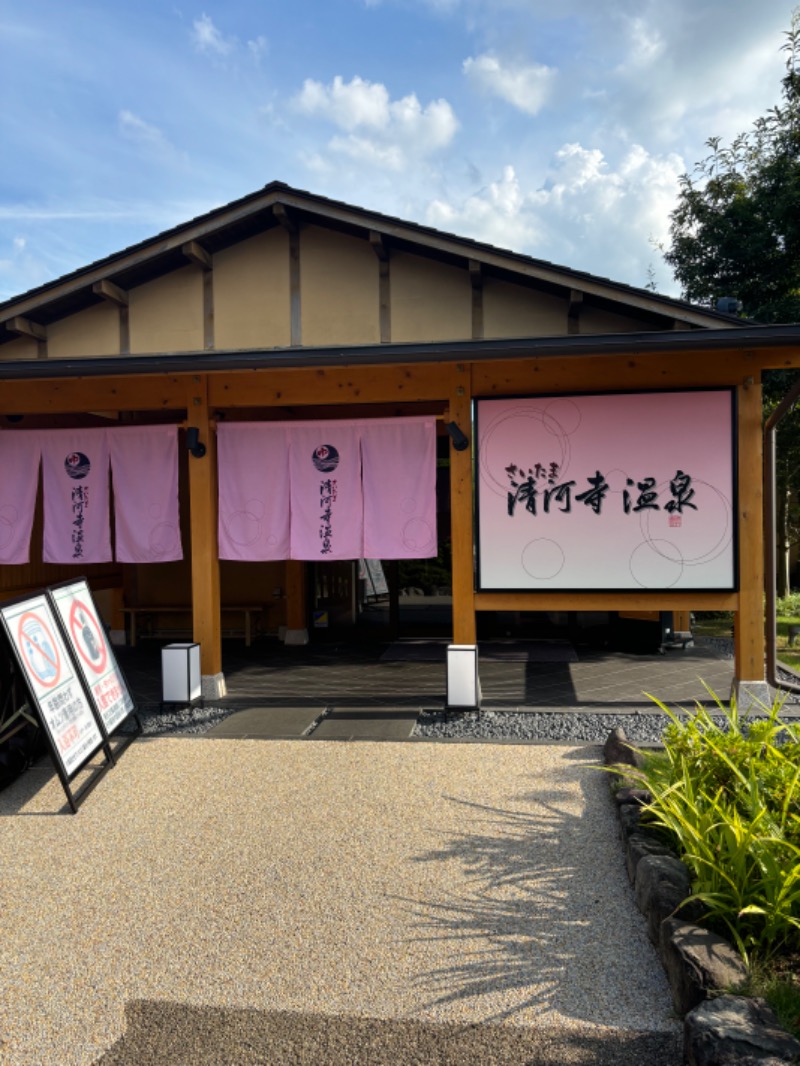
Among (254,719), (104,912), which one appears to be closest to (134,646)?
(254,719)

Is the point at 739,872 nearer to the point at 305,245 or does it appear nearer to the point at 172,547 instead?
the point at 172,547

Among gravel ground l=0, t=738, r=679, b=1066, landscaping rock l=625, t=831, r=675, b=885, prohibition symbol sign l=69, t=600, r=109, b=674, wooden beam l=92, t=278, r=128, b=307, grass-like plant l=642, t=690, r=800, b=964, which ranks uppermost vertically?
wooden beam l=92, t=278, r=128, b=307

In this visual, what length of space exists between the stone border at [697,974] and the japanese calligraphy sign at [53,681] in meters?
3.77

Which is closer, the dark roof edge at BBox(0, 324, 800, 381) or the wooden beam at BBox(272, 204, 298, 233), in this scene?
the dark roof edge at BBox(0, 324, 800, 381)

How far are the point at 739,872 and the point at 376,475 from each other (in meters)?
5.30

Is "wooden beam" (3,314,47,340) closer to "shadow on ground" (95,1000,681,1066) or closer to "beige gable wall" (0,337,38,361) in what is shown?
"beige gable wall" (0,337,38,361)

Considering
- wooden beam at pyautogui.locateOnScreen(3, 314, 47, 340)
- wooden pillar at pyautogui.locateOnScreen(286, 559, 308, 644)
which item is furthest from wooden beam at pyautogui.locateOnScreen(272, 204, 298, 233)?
wooden pillar at pyautogui.locateOnScreen(286, 559, 308, 644)

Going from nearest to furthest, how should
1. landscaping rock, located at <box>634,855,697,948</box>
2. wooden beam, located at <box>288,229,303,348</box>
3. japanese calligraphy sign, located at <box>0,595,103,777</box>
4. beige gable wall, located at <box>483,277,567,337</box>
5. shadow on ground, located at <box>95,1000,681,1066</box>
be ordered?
shadow on ground, located at <box>95,1000,681,1066</box> → landscaping rock, located at <box>634,855,697,948</box> → japanese calligraphy sign, located at <box>0,595,103,777</box> → beige gable wall, located at <box>483,277,567,337</box> → wooden beam, located at <box>288,229,303,348</box>

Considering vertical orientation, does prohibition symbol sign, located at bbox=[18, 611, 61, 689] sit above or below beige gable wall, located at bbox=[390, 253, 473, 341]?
below

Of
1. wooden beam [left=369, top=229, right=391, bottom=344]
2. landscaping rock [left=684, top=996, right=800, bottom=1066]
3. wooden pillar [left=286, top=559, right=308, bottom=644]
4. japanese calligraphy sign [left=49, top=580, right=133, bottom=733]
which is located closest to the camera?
landscaping rock [left=684, top=996, right=800, bottom=1066]

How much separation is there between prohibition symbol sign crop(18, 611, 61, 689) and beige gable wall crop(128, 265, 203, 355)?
5.08 m

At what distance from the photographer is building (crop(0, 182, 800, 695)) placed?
6926 millimetres

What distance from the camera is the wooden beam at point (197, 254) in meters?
8.77

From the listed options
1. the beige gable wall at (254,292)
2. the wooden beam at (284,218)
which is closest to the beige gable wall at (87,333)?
the beige gable wall at (254,292)
